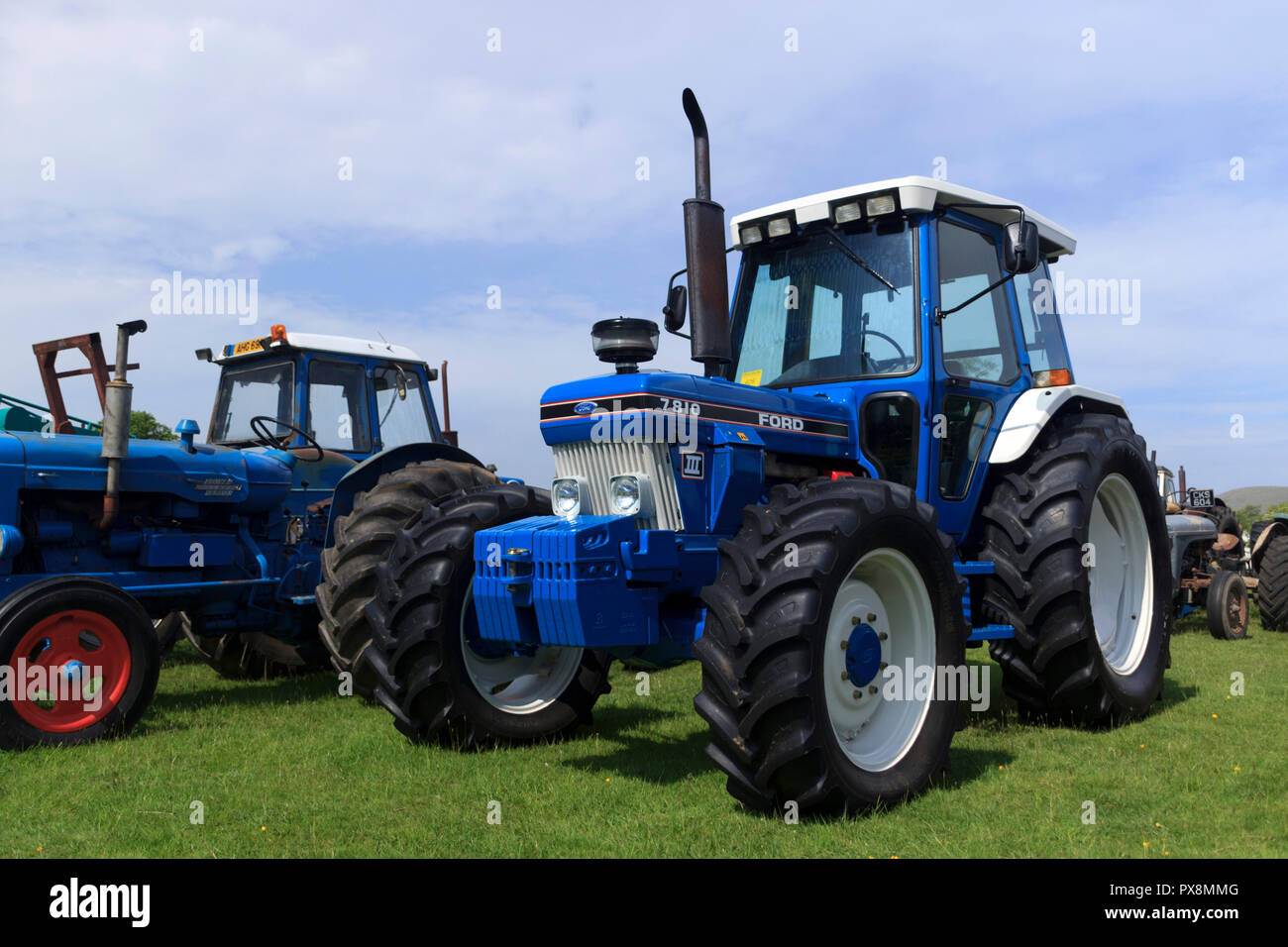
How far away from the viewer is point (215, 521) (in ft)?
25.2

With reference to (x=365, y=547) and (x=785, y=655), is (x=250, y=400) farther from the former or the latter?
(x=785, y=655)

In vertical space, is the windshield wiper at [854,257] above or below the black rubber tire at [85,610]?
above

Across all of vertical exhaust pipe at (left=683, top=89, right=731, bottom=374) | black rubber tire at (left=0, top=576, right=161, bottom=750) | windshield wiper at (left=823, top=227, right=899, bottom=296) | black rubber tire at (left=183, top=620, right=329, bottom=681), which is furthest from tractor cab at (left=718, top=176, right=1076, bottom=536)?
black rubber tire at (left=183, top=620, right=329, bottom=681)

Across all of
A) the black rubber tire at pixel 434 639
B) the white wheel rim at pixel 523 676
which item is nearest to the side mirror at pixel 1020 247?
the black rubber tire at pixel 434 639

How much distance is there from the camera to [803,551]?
3.97 metres

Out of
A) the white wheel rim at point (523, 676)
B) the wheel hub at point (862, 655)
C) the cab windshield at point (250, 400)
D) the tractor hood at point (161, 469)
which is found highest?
the cab windshield at point (250, 400)

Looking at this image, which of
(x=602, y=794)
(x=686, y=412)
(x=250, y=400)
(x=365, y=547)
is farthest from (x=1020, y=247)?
(x=250, y=400)

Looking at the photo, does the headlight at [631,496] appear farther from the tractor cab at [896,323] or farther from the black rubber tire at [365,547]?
the black rubber tire at [365,547]

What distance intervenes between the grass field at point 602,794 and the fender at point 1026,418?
1.45 metres

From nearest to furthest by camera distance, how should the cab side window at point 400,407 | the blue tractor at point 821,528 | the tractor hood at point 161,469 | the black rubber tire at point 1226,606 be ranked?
1. the blue tractor at point 821,528
2. the tractor hood at point 161,469
3. the cab side window at point 400,407
4. the black rubber tire at point 1226,606

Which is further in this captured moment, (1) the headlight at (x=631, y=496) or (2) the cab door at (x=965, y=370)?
(2) the cab door at (x=965, y=370)

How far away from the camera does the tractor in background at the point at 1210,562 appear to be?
10.4 m

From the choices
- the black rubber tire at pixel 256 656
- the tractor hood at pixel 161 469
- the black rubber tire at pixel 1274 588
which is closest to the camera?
the tractor hood at pixel 161 469
